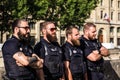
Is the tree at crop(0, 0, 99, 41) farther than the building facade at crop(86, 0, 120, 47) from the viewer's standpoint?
No

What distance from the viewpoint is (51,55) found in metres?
7.67

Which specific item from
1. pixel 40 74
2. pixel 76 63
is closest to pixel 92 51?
pixel 76 63

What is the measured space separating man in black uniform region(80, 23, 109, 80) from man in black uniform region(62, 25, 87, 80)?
0.28 m

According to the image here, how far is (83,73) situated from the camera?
27.6ft

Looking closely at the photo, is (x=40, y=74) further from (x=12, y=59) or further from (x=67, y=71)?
(x=67, y=71)

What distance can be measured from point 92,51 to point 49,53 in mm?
1313

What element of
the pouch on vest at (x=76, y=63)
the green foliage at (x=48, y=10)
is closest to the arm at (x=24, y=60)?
the pouch on vest at (x=76, y=63)

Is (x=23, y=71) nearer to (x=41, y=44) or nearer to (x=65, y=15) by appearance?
(x=41, y=44)

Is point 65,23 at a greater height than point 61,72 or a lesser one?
lesser

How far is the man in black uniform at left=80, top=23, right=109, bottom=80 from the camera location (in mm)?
8547

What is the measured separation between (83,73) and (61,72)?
0.75 m

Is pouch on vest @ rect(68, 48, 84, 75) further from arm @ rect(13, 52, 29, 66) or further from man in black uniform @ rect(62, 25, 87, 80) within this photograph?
arm @ rect(13, 52, 29, 66)

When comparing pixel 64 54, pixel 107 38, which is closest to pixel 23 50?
pixel 64 54

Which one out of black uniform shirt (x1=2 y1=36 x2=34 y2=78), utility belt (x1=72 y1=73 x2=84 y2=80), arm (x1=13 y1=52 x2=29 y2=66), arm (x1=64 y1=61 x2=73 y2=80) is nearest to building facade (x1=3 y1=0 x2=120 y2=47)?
utility belt (x1=72 y1=73 x2=84 y2=80)
